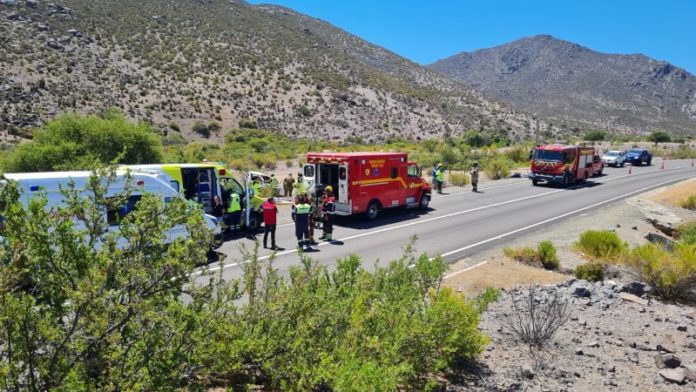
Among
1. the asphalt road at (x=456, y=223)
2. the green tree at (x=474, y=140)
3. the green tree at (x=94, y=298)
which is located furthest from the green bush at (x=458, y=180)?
the green tree at (x=474, y=140)

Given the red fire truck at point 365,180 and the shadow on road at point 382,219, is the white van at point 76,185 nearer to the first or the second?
the red fire truck at point 365,180

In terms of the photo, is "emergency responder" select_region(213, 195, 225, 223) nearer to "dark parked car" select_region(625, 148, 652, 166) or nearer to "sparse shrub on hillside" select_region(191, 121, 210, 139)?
"sparse shrub on hillside" select_region(191, 121, 210, 139)

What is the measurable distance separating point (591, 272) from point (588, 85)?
434 feet

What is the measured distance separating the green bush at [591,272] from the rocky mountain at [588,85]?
344ft

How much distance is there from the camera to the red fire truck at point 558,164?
29625mm

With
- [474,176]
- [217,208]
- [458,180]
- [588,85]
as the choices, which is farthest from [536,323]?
[588,85]

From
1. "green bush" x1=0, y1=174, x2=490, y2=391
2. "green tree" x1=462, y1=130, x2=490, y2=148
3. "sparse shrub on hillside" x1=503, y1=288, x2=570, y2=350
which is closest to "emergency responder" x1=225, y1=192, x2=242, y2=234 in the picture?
"sparse shrub on hillside" x1=503, y1=288, x2=570, y2=350

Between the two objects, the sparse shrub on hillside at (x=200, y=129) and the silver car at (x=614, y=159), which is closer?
the silver car at (x=614, y=159)

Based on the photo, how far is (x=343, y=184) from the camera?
17.6m

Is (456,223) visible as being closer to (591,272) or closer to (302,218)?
(302,218)

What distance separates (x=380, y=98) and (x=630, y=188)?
46184 mm

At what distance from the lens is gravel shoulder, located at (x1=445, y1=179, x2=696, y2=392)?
6.75m

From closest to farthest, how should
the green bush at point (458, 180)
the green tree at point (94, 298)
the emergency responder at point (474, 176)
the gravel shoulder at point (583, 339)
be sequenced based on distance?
1. the green tree at point (94, 298)
2. the gravel shoulder at point (583, 339)
3. the emergency responder at point (474, 176)
4. the green bush at point (458, 180)

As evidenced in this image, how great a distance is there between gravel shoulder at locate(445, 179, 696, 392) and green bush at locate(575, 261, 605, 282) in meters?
0.39
